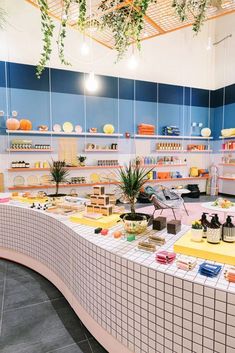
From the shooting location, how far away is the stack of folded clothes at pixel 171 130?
8461mm

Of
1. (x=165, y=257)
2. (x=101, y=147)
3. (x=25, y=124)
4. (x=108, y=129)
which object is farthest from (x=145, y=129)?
(x=165, y=257)

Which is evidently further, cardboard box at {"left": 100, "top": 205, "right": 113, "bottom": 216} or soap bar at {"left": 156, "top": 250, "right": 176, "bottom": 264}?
cardboard box at {"left": 100, "top": 205, "right": 113, "bottom": 216}

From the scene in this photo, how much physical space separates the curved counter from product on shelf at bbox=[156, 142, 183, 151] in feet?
20.6

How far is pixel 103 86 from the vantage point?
7492 mm

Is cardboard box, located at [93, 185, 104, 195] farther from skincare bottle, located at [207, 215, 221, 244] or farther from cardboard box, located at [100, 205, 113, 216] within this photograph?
skincare bottle, located at [207, 215, 221, 244]

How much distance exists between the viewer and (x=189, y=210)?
648cm

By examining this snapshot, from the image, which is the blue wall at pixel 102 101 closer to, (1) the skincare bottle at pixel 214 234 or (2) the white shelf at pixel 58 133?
(2) the white shelf at pixel 58 133

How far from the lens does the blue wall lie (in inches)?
252

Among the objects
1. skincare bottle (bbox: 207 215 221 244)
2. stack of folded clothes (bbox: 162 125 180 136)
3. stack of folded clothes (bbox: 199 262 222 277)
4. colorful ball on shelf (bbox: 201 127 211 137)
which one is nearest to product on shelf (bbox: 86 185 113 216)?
skincare bottle (bbox: 207 215 221 244)

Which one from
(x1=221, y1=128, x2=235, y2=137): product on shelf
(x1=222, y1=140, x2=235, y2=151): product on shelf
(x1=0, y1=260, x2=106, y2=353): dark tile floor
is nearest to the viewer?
(x1=0, y1=260, x2=106, y2=353): dark tile floor

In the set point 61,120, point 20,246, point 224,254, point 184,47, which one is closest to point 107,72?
point 61,120

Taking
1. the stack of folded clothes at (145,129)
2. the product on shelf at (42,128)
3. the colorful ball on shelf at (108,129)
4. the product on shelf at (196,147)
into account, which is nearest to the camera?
the product on shelf at (42,128)

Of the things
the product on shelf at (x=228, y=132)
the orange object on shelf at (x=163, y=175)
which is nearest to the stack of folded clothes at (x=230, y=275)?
the orange object on shelf at (x=163, y=175)

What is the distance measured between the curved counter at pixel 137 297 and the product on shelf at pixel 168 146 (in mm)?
6285
